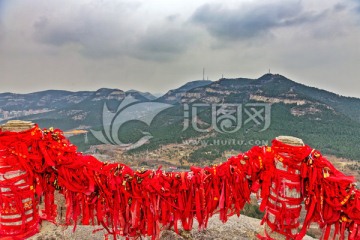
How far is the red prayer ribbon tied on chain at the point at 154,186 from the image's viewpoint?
323cm

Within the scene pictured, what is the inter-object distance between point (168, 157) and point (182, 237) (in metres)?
50.5

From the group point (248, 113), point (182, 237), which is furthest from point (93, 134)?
point (182, 237)

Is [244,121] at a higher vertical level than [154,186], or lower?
lower

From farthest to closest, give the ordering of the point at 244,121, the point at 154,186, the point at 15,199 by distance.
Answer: the point at 244,121
the point at 15,199
the point at 154,186

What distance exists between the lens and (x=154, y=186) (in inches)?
126

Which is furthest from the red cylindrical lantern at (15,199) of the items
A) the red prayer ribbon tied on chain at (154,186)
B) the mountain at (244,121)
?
the mountain at (244,121)

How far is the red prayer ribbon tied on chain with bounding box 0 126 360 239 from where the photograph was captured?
3232 mm

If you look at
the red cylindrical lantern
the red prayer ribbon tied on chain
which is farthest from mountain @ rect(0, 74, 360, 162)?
the red prayer ribbon tied on chain

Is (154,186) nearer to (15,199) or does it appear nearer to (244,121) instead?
(15,199)

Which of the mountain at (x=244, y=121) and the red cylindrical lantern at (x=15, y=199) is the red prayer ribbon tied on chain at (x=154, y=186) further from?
the mountain at (x=244, y=121)

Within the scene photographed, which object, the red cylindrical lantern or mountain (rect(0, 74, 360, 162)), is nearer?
the red cylindrical lantern

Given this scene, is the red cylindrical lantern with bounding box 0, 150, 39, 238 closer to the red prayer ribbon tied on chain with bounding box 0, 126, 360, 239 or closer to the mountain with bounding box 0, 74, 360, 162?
the red prayer ribbon tied on chain with bounding box 0, 126, 360, 239

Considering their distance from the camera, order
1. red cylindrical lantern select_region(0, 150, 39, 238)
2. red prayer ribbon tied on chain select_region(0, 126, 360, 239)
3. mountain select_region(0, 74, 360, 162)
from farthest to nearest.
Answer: mountain select_region(0, 74, 360, 162) → red cylindrical lantern select_region(0, 150, 39, 238) → red prayer ribbon tied on chain select_region(0, 126, 360, 239)

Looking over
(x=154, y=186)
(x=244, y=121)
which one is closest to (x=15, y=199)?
(x=154, y=186)
